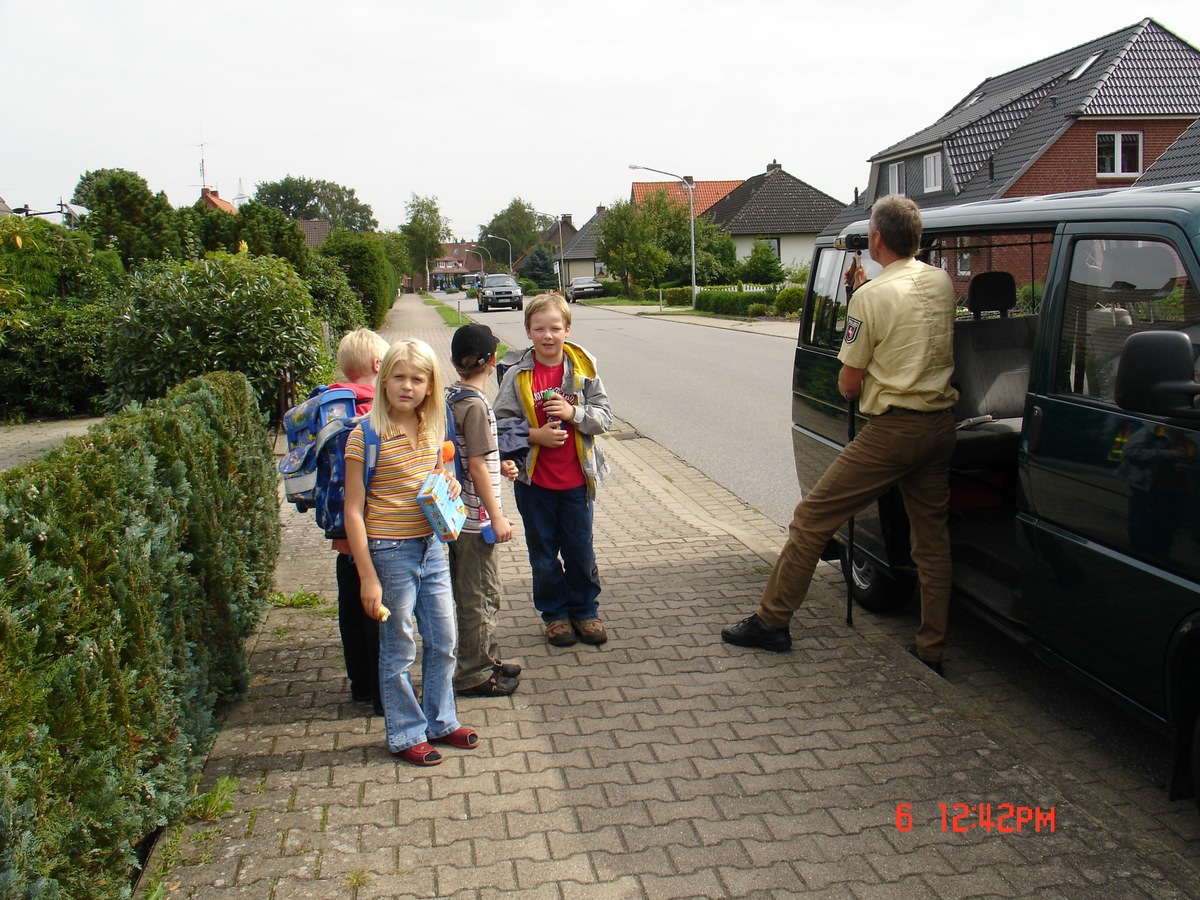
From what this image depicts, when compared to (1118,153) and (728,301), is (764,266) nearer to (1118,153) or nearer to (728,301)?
(728,301)

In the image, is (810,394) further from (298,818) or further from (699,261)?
(699,261)

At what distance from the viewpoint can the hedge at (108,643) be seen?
2340 millimetres

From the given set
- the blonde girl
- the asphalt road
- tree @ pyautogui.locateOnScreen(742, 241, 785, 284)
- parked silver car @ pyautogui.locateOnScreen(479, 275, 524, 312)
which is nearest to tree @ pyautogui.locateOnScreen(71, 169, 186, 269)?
the asphalt road

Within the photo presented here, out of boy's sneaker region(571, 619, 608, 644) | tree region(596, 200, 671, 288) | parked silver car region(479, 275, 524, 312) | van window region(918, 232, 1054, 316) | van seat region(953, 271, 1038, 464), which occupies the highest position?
tree region(596, 200, 671, 288)

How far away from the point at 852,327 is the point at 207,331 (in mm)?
8933

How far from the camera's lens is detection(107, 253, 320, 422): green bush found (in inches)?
451

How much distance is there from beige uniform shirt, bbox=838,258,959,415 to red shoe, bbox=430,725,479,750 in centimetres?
215

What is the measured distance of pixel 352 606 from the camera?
4.39 m

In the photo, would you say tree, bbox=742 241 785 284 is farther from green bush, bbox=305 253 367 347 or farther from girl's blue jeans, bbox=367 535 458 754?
girl's blue jeans, bbox=367 535 458 754

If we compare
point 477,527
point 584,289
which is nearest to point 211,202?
point 584,289

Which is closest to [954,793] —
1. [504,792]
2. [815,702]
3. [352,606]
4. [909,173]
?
[815,702]

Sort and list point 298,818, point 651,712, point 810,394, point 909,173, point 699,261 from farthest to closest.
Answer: point 699,261 < point 909,173 < point 810,394 < point 651,712 < point 298,818

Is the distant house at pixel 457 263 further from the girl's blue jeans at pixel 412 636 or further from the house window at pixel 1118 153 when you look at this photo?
the girl's blue jeans at pixel 412 636

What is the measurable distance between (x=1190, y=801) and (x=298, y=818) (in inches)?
122
